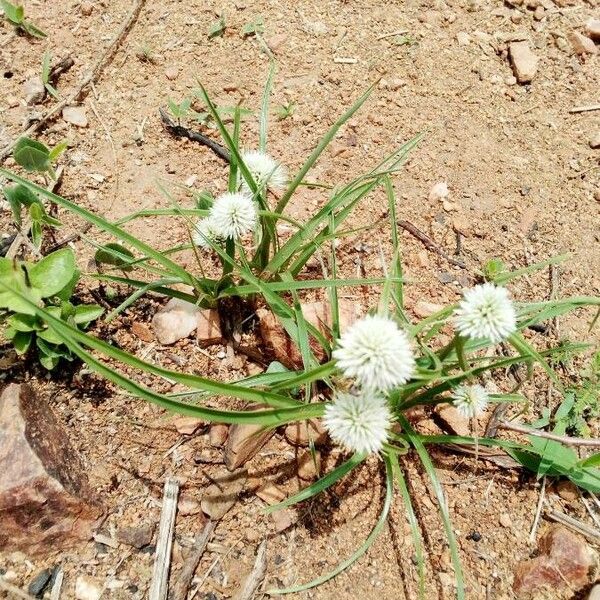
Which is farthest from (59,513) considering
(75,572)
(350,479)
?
(350,479)

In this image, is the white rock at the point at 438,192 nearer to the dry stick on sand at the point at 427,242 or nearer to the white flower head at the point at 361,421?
the dry stick on sand at the point at 427,242

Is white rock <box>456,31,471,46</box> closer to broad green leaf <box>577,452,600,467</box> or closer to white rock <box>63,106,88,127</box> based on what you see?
white rock <box>63,106,88,127</box>

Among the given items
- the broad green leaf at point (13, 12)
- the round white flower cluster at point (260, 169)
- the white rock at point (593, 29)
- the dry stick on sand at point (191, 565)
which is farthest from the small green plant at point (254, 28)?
the dry stick on sand at point (191, 565)

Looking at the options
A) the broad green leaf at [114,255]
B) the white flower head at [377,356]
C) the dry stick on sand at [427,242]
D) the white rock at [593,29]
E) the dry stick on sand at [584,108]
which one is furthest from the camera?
the white rock at [593,29]

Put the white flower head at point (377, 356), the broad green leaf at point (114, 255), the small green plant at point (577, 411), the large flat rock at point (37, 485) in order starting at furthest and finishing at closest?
the small green plant at point (577, 411), the broad green leaf at point (114, 255), the large flat rock at point (37, 485), the white flower head at point (377, 356)

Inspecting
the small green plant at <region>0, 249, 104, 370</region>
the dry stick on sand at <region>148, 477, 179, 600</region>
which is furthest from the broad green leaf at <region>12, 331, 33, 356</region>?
the dry stick on sand at <region>148, 477, 179, 600</region>

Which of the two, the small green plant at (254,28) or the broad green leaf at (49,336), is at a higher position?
the small green plant at (254,28)
